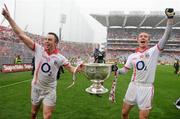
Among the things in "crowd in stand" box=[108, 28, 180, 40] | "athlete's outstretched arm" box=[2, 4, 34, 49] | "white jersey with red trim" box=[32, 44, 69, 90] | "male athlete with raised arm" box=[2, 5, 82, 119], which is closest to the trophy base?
"male athlete with raised arm" box=[2, 5, 82, 119]

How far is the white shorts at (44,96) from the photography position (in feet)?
16.9

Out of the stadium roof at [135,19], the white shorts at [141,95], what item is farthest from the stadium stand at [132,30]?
the white shorts at [141,95]

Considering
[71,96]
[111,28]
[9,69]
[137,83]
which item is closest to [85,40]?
[111,28]

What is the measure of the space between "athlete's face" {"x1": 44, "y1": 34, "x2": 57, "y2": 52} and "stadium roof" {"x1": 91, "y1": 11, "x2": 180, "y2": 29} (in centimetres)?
8040

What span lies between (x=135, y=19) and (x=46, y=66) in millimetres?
84822

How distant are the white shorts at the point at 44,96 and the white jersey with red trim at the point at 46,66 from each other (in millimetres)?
89

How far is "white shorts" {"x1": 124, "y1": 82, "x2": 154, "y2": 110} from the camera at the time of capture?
17.5 ft

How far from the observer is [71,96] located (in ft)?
38.5

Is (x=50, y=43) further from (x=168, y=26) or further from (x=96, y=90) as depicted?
(x=168, y=26)

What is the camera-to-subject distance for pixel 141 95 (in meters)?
5.37

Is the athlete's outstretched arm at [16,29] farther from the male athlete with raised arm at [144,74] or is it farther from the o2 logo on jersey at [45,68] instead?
the male athlete with raised arm at [144,74]

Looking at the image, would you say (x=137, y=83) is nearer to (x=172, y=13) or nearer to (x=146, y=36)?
(x=146, y=36)

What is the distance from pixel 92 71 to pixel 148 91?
2.09 meters

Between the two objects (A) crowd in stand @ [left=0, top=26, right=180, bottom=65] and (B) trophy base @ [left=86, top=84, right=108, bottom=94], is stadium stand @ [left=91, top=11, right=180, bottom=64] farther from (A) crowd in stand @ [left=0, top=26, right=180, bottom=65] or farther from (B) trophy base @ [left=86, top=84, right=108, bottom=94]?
(B) trophy base @ [left=86, top=84, right=108, bottom=94]
